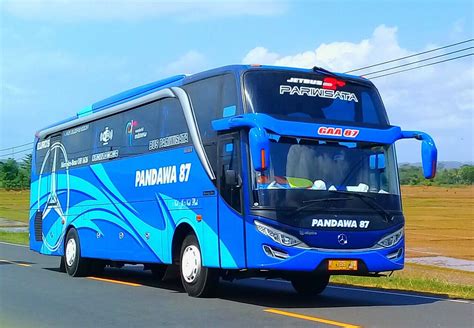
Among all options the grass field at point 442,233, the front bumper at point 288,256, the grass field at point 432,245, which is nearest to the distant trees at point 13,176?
the grass field at point 432,245

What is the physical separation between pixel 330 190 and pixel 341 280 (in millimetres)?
6548

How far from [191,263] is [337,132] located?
3.35m

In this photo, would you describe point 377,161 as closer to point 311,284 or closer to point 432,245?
point 311,284

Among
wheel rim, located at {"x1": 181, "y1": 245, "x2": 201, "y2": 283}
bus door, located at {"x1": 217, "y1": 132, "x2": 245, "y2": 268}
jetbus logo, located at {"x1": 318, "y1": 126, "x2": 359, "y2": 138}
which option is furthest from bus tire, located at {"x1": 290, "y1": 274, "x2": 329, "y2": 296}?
jetbus logo, located at {"x1": 318, "y1": 126, "x2": 359, "y2": 138}

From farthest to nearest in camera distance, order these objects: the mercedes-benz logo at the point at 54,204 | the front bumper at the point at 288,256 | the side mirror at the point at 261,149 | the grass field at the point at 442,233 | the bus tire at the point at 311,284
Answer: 1. the grass field at the point at 442,233
2. the mercedes-benz logo at the point at 54,204
3. the bus tire at the point at 311,284
4. the front bumper at the point at 288,256
5. the side mirror at the point at 261,149

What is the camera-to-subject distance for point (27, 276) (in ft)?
57.8

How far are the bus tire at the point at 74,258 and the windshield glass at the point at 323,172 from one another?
7.90 meters

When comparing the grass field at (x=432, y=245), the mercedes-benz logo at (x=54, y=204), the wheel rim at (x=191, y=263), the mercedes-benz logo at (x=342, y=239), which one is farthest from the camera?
the mercedes-benz logo at (x=54, y=204)

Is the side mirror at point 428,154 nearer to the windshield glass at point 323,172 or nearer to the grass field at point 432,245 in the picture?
the windshield glass at point 323,172

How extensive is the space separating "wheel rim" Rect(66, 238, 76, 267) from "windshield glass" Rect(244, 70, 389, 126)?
821 centimetres

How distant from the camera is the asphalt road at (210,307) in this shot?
1039 cm

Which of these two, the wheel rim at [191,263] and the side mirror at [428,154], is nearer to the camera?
the side mirror at [428,154]

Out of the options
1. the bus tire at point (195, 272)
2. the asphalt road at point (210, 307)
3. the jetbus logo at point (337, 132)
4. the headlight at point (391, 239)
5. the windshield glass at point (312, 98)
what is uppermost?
the windshield glass at point (312, 98)

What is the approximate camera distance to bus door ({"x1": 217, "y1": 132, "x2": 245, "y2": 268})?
1178cm
